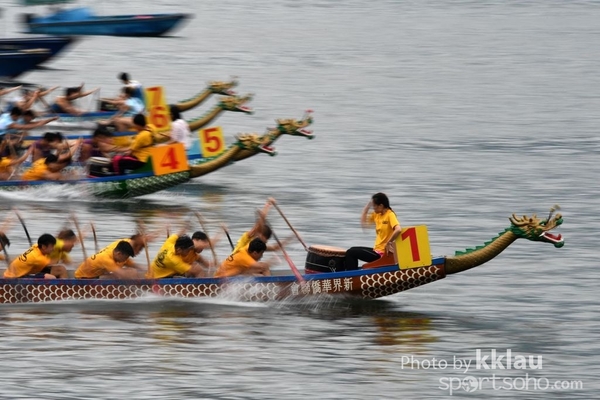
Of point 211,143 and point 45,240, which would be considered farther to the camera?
point 211,143

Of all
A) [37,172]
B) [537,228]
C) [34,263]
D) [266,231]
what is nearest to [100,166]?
[37,172]

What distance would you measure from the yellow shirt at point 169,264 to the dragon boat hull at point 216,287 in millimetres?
195

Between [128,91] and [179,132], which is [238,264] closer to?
[179,132]

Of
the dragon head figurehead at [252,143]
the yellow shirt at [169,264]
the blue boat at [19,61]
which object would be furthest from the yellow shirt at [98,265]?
the blue boat at [19,61]

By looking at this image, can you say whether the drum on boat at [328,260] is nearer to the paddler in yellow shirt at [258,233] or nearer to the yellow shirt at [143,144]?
the paddler in yellow shirt at [258,233]

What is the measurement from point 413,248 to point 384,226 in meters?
0.81

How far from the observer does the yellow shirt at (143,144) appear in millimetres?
27234

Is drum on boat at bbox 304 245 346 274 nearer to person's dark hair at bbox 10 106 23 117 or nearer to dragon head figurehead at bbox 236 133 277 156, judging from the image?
→ dragon head figurehead at bbox 236 133 277 156

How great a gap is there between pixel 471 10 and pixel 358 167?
42268mm

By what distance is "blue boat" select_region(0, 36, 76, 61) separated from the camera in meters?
44.1

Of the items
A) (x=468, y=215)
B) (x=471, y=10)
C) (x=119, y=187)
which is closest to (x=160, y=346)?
(x=119, y=187)

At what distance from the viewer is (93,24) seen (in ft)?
187

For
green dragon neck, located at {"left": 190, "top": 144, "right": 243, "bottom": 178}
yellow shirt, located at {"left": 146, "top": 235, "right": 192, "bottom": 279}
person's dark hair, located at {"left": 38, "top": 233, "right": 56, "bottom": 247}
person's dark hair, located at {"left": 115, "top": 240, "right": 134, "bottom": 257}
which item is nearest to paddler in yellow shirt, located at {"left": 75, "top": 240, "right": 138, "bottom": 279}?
person's dark hair, located at {"left": 115, "top": 240, "right": 134, "bottom": 257}

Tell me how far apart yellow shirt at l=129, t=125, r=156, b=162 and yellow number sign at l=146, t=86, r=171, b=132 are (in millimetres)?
3122
